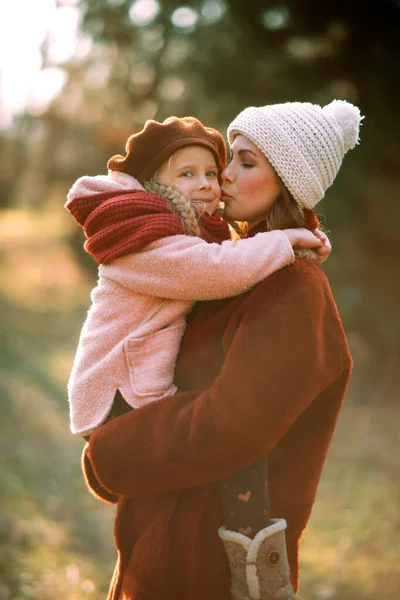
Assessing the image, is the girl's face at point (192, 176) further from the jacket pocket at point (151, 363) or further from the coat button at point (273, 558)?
the coat button at point (273, 558)

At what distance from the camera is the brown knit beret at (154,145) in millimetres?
2025

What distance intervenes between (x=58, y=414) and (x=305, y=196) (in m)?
5.47

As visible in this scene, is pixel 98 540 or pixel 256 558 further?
pixel 98 540

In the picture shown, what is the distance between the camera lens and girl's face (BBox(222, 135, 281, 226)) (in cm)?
199

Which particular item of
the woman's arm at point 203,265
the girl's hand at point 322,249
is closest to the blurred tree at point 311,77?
the girl's hand at point 322,249

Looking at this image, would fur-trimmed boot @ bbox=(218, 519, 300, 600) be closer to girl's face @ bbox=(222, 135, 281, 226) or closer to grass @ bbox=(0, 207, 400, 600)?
girl's face @ bbox=(222, 135, 281, 226)

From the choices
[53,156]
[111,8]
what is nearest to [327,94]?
[111,8]

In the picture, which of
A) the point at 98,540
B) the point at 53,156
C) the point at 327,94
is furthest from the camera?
the point at 53,156

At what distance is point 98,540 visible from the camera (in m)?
4.73

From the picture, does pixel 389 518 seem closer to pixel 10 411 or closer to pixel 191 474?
pixel 10 411

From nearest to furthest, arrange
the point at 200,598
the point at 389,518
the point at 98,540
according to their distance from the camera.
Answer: the point at 200,598
the point at 98,540
the point at 389,518

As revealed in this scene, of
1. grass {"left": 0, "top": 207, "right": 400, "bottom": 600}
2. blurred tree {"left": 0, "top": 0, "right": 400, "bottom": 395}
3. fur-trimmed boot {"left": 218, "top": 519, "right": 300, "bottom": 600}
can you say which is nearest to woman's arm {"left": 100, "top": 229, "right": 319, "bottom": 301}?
fur-trimmed boot {"left": 218, "top": 519, "right": 300, "bottom": 600}

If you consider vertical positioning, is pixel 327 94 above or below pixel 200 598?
above

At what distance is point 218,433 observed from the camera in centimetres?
168
